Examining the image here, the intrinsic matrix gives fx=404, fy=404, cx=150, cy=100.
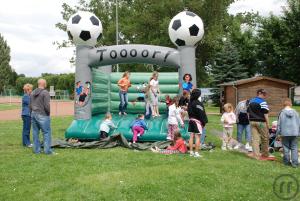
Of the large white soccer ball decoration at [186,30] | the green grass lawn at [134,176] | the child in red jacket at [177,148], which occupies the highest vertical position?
the large white soccer ball decoration at [186,30]

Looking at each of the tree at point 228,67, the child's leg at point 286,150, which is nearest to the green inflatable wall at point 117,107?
the child's leg at point 286,150

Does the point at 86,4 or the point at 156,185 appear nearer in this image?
the point at 156,185

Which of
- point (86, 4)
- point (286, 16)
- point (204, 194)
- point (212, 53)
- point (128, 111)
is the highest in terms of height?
point (86, 4)

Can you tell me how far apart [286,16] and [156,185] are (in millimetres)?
30497

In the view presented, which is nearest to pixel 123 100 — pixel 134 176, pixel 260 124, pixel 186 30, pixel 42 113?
pixel 186 30

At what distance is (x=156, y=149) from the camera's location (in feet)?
32.6

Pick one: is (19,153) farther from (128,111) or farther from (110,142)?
(128,111)

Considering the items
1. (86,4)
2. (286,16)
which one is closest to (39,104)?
(286,16)

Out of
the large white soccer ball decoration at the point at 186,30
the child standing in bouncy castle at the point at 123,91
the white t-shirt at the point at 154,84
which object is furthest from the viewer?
the child standing in bouncy castle at the point at 123,91

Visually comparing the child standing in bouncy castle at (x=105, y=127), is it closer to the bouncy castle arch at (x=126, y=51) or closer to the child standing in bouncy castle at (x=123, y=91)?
the bouncy castle arch at (x=126, y=51)

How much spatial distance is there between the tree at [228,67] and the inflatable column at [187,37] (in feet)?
70.6

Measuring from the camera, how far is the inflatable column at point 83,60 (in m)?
12.0

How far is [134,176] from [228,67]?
27.3 metres

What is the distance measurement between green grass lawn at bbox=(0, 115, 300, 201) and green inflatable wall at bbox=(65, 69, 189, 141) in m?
1.64
